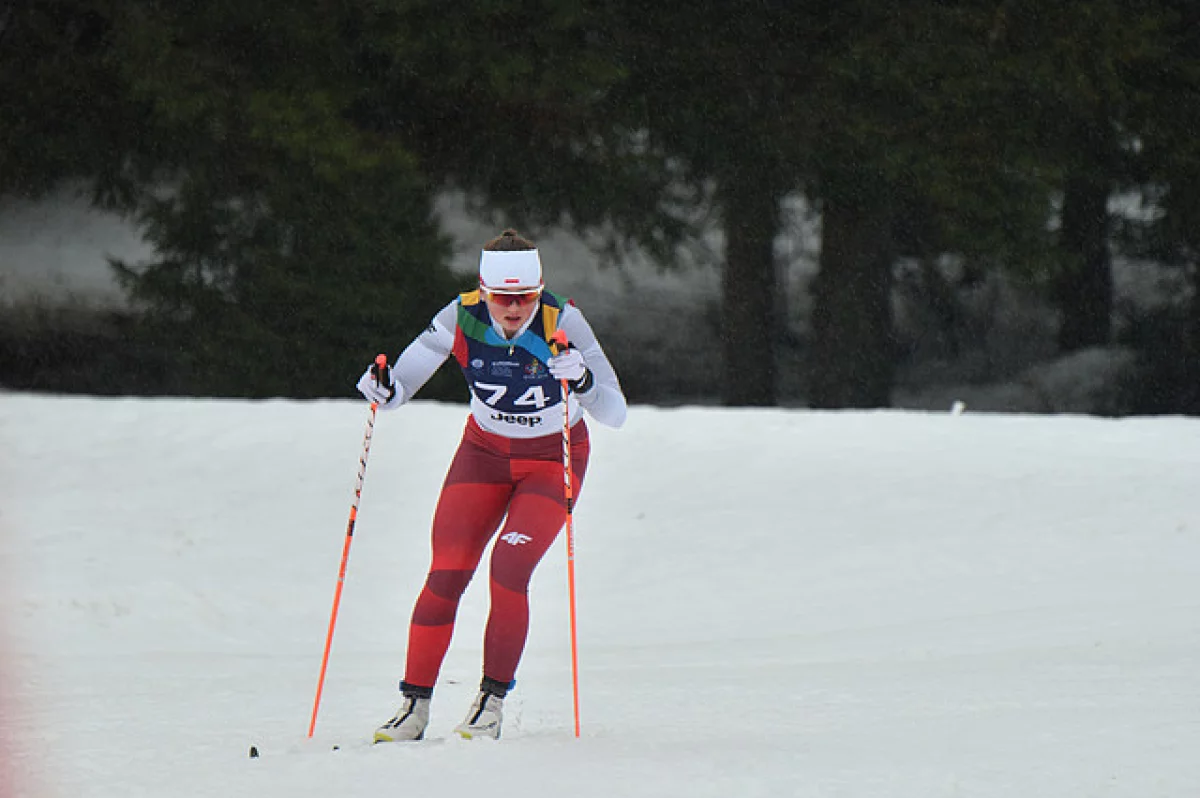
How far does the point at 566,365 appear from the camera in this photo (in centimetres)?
575

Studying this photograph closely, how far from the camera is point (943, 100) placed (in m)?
18.5

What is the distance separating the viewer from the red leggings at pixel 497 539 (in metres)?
5.85

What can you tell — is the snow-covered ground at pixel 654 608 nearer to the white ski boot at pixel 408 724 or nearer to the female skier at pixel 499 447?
the white ski boot at pixel 408 724

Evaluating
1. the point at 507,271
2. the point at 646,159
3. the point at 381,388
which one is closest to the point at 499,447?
the point at 381,388

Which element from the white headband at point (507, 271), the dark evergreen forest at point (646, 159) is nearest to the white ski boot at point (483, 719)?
the white headband at point (507, 271)

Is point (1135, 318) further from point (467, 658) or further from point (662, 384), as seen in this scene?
point (467, 658)

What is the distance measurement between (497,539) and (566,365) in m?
0.65

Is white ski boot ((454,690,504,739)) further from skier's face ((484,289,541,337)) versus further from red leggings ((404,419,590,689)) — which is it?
skier's face ((484,289,541,337))

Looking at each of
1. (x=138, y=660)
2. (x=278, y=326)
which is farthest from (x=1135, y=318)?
(x=138, y=660)

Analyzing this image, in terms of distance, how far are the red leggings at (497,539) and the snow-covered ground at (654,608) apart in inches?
13.5

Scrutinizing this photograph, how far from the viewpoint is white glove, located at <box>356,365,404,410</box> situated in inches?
233

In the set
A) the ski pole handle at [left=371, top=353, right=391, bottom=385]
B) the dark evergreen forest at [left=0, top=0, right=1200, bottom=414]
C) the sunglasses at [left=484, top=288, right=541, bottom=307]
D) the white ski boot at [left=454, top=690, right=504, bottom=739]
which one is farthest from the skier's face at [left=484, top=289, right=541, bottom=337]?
the dark evergreen forest at [left=0, top=0, right=1200, bottom=414]

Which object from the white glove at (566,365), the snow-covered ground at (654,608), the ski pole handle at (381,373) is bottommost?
the snow-covered ground at (654,608)

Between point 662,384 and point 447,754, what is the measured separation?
15594 millimetres
